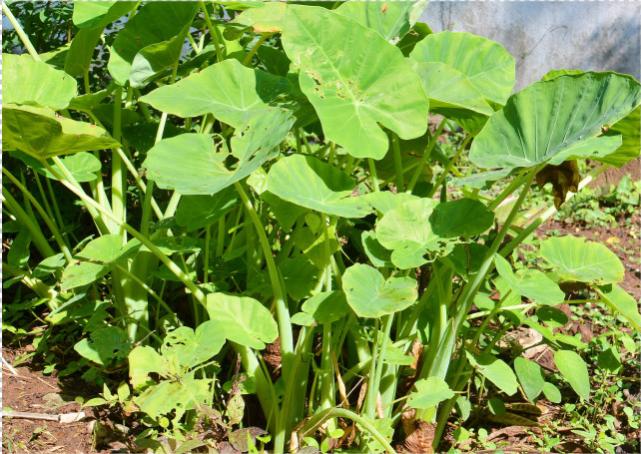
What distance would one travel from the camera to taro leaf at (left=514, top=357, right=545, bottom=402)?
1776 millimetres

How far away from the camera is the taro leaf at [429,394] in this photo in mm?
1558

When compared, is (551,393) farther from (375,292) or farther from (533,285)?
(375,292)

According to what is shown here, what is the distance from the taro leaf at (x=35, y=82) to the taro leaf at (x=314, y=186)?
0.55 metres

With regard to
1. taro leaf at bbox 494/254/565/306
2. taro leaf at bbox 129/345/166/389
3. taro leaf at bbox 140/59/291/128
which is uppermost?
taro leaf at bbox 140/59/291/128

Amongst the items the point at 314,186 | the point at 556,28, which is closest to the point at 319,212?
the point at 314,186

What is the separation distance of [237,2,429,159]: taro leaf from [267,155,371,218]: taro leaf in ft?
0.47

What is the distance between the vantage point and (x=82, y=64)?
78.6 inches

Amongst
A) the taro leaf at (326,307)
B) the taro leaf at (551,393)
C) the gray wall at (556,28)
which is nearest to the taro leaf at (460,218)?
the taro leaf at (326,307)

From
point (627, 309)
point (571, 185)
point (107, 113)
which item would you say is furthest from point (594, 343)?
point (107, 113)

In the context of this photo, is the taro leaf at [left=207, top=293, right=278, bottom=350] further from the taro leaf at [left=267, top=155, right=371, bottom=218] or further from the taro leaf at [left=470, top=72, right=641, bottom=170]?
the taro leaf at [left=470, top=72, right=641, bottom=170]

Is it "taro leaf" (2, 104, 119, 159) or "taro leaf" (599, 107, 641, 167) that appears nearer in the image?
"taro leaf" (2, 104, 119, 159)

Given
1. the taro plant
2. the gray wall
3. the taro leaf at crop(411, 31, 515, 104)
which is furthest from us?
the gray wall

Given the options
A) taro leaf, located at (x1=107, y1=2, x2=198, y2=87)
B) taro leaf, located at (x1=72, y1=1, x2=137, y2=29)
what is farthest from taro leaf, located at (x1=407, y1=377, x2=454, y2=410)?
taro leaf, located at (x1=72, y1=1, x2=137, y2=29)

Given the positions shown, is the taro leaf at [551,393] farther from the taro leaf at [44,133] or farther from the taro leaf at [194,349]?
the taro leaf at [44,133]
